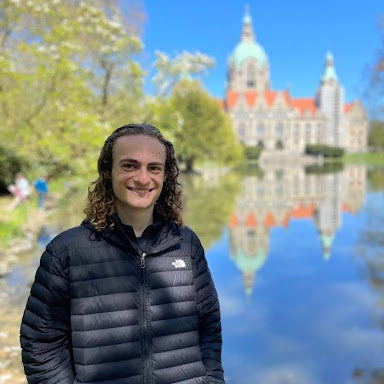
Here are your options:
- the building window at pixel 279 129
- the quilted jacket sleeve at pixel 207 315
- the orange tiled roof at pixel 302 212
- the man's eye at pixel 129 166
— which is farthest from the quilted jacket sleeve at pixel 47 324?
the building window at pixel 279 129

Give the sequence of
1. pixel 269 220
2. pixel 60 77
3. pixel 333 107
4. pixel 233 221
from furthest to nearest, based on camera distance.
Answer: pixel 333 107
pixel 60 77
pixel 269 220
pixel 233 221

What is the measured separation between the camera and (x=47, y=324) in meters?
1.58

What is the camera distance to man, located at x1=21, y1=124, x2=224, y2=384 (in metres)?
1.57

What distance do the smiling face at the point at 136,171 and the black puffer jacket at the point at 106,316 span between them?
11cm

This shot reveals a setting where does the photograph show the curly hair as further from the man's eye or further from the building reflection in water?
the building reflection in water

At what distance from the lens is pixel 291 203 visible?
15.8 m

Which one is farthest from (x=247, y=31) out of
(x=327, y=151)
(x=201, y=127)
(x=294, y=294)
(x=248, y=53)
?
(x=294, y=294)

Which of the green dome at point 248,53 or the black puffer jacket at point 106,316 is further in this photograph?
the green dome at point 248,53

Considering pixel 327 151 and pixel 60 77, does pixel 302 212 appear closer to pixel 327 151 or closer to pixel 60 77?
pixel 60 77

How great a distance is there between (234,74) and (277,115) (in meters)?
16.3

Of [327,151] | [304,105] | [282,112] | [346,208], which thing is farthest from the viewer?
[304,105]

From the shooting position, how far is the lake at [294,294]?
388cm

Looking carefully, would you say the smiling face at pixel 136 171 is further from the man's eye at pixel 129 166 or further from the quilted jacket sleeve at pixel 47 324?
the quilted jacket sleeve at pixel 47 324

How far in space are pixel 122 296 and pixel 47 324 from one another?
27 cm
